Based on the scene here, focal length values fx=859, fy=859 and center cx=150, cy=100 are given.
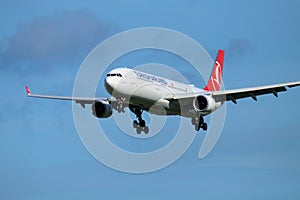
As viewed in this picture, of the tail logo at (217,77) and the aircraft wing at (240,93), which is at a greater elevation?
the tail logo at (217,77)

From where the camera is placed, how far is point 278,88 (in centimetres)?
7806

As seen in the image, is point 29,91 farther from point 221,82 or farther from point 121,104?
point 221,82

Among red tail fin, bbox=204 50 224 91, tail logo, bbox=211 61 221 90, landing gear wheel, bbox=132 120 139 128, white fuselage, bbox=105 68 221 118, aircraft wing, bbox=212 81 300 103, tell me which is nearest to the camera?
aircraft wing, bbox=212 81 300 103

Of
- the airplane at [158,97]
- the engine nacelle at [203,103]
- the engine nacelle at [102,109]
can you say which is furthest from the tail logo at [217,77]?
the engine nacelle at [102,109]

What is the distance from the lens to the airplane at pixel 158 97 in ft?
257

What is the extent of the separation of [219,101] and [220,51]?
83.7 ft

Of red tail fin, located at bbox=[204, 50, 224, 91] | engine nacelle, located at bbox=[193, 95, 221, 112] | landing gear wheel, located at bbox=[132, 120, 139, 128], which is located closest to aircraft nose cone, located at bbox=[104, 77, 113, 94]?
landing gear wheel, located at bbox=[132, 120, 139, 128]

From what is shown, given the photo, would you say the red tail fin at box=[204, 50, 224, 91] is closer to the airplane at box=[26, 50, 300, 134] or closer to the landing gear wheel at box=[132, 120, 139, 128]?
the airplane at box=[26, 50, 300, 134]

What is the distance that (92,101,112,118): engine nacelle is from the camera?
276 feet

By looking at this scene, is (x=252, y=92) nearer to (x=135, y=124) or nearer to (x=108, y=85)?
(x=135, y=124)

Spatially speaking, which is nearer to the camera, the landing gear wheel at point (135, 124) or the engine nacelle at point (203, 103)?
the engine nacelle at point (203, 103)

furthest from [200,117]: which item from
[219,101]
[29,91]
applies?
[29,91]

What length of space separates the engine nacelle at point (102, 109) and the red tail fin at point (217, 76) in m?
17.8

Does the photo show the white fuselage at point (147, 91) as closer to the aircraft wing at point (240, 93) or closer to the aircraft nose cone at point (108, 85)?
the aircraft nose cone at point (108, 85)
